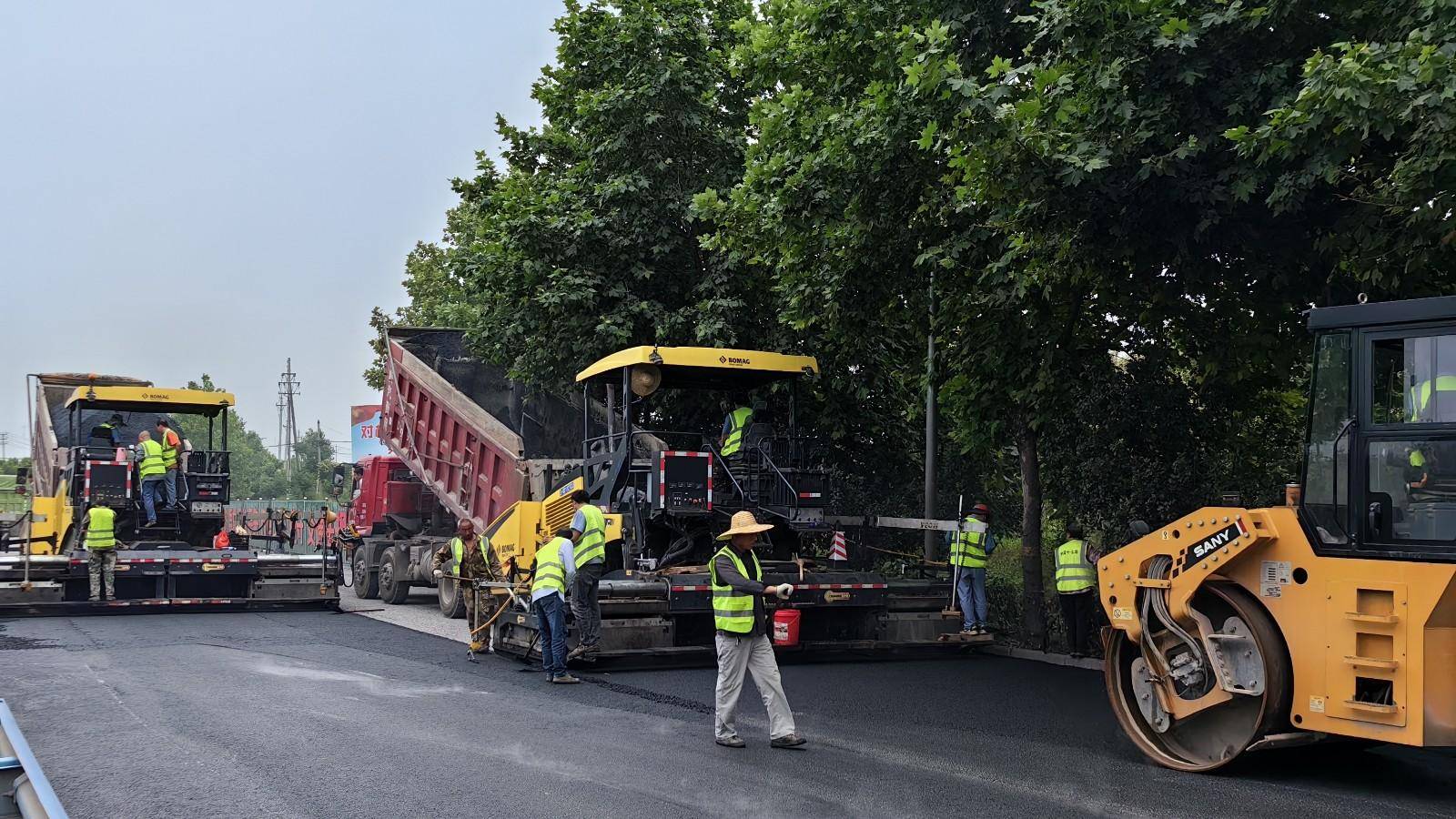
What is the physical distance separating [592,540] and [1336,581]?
5988 mm

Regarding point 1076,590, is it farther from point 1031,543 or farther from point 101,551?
point 101,551

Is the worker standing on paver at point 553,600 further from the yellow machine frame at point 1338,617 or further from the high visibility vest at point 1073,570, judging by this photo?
the high visibility vest at point 1073,570

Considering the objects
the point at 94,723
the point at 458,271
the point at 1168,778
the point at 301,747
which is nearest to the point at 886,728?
the point at 1168,778

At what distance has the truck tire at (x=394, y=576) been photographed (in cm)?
1819

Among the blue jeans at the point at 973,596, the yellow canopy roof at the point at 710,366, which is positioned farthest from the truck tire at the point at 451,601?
the blue jeans at the point at 973,596

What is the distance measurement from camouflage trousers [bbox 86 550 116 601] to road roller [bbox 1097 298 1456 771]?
475 inches

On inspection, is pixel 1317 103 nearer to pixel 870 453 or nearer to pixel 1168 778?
pixel 1168 778

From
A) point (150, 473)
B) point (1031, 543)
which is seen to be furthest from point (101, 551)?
point (1031, 543)

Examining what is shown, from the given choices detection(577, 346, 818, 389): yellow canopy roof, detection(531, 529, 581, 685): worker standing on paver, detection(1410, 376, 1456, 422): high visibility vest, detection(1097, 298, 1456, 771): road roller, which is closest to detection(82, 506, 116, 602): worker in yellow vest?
detection(577, 346, 818, 389): yellow canopy roof

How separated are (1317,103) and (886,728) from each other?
4.76 m

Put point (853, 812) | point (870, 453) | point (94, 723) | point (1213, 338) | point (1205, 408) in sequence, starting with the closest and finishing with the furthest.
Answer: point (853, 812), point (94, 723), point (1213, 338), point (1205, 408), point (870, 453)

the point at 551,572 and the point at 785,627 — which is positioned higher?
the point at 551,572

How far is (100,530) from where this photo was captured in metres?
14.6

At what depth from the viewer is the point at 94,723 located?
26.9ft
